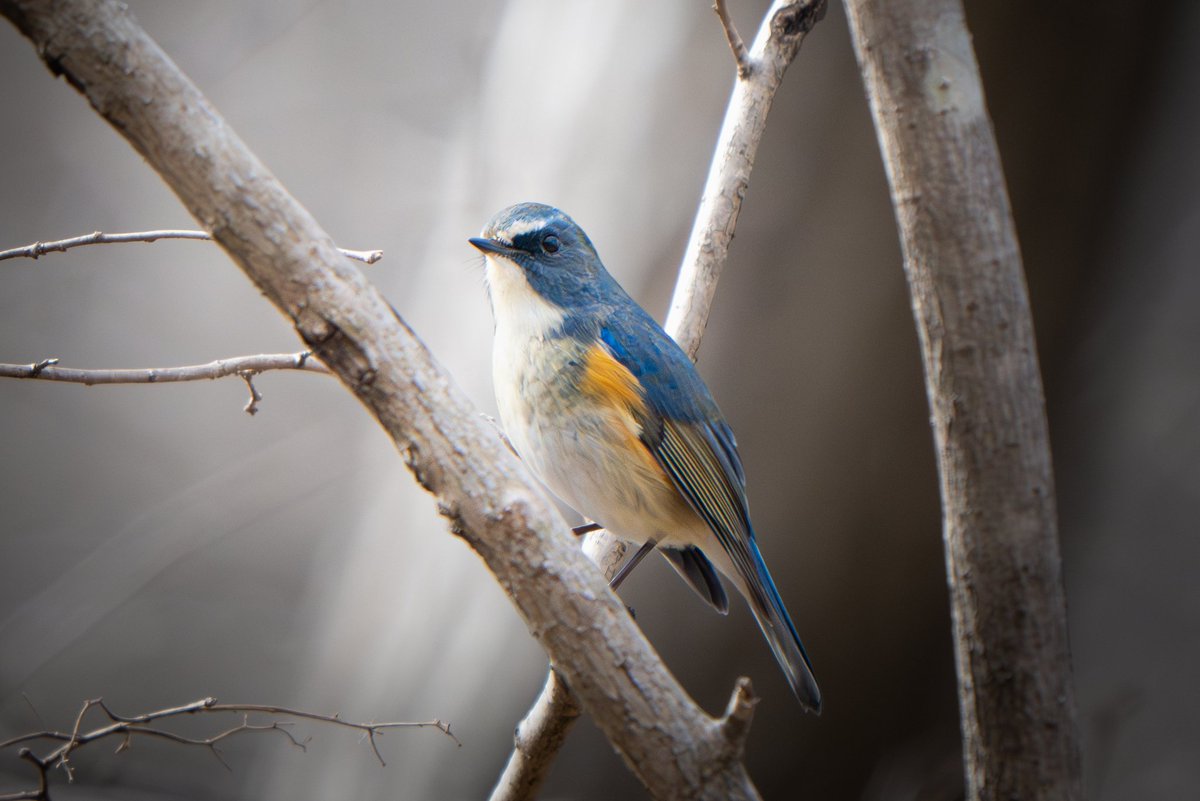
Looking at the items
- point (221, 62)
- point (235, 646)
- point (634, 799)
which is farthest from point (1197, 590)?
point (221, 62)

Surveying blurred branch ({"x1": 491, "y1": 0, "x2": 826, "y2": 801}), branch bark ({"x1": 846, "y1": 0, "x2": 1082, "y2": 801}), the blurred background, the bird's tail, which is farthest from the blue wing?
the blurred background

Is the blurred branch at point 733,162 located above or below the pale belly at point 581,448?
above

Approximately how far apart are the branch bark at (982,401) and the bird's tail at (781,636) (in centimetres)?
35

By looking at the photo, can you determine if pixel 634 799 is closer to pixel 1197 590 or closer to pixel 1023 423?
pixel 1197 590

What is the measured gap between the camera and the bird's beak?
1259 millimetres

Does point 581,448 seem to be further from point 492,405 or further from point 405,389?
point 492,405

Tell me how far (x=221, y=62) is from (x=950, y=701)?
251cm

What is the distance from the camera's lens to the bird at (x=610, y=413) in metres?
1.25

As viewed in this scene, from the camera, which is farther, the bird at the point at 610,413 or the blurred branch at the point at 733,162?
the blurred branch at the point at 733,162

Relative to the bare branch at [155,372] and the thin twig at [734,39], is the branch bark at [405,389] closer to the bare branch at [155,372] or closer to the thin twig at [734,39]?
the bare branch at [155,372]

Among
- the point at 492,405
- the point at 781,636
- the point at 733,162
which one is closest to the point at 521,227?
the point at 733,162

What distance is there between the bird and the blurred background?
54 centimetres

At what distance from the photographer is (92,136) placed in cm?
196

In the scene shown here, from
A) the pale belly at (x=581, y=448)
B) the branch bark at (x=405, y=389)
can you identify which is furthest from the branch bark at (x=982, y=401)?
the pale belly at (x=581, y=448)
